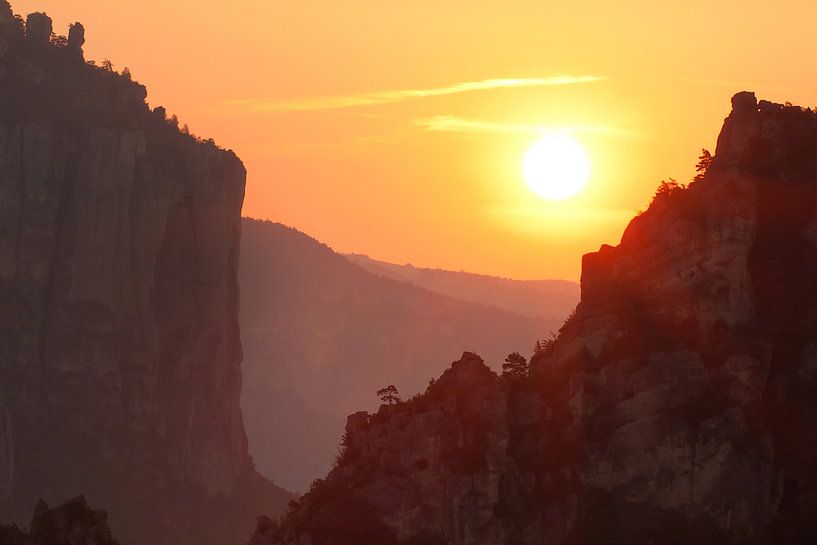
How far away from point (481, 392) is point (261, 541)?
16.6m

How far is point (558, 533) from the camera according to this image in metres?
126

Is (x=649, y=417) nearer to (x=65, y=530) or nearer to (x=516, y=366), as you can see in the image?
(x=516, y=366)

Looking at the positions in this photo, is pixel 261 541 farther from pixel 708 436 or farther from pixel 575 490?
pixel 708 436

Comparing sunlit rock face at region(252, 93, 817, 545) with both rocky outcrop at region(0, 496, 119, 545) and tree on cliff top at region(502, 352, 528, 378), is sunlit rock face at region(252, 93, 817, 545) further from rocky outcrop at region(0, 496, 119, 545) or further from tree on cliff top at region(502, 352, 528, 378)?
rocky outcrop at region(0, 496, 119, 545)

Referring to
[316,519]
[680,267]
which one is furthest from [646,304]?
[316,519]

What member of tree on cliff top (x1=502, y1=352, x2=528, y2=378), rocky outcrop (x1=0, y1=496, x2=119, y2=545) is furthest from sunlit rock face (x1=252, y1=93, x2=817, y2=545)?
rocky outcrop (x1=0, y1=496, x2=119, y2=545)

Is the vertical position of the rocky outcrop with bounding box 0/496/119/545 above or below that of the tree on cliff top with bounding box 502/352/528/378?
below

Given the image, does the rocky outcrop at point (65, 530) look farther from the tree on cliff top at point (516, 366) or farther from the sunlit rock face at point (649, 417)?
the tree on cliff top at point (516, 366)

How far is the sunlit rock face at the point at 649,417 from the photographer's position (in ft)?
407

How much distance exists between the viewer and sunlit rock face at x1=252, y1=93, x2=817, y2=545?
407 feet

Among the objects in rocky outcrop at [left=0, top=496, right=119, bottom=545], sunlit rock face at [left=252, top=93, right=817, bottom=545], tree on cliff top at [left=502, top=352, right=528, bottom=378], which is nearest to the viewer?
sunlit rock face at [left=252, top=93, right=817, bottom=545]

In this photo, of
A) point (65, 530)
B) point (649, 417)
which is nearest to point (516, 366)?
point (649, 417)

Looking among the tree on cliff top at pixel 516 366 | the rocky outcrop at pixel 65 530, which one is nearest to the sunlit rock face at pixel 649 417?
the tree on cliff top at pixel 516 366

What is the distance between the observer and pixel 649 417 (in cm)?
12550
